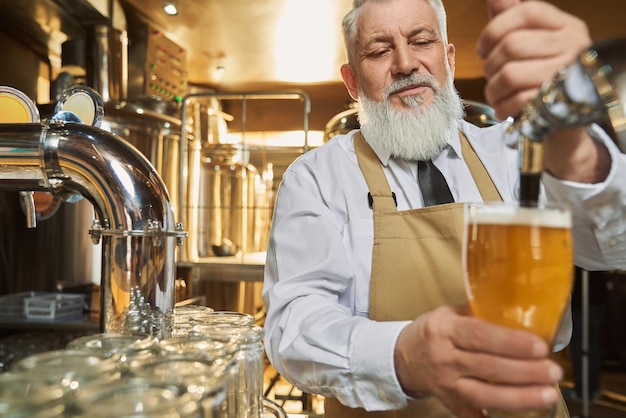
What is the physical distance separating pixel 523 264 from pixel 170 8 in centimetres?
433

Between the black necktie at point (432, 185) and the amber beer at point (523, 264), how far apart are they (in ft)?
3.04

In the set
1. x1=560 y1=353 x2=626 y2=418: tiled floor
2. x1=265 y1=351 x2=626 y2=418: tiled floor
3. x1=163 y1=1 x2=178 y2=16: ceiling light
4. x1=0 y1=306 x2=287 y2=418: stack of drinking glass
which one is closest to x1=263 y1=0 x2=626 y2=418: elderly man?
x1=0 y1=306 x2=287 y2=418: stack of drinking glass

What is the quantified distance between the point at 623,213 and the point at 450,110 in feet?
2.43

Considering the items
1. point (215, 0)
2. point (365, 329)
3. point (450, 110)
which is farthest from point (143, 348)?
point (215, 0)

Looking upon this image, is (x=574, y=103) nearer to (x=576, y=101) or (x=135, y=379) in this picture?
(x=576, y=101)

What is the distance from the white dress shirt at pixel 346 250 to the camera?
0.91 metres

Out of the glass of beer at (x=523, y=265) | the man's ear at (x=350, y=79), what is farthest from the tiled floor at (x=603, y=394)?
the glass of beer at (x=523, y=265)

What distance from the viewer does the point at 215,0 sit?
4.18m

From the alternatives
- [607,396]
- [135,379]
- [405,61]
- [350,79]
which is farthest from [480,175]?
[607,396]

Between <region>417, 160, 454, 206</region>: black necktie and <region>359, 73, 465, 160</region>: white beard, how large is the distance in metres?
0.03

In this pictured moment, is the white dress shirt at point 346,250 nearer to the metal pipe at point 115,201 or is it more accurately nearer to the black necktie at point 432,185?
the black necktie at point 432,185

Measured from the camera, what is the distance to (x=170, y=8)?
434 cm

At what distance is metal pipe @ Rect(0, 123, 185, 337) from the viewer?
90cm

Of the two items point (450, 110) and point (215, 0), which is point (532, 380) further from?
point (215, 0)
